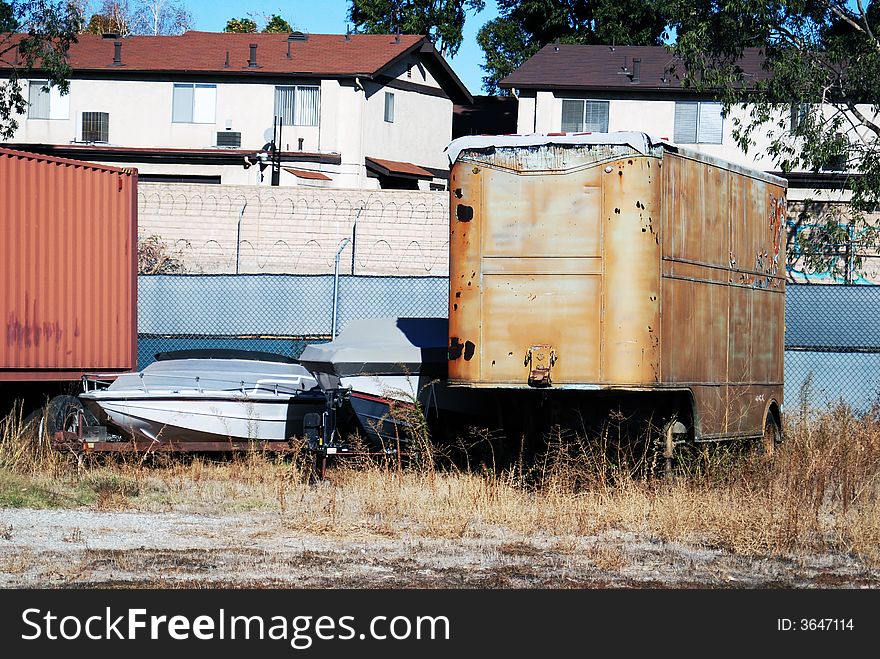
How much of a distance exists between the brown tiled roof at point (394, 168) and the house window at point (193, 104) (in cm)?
523

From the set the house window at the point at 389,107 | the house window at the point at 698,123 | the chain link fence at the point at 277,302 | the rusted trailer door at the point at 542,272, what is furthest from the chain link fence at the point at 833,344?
the house window at the point at 389,107

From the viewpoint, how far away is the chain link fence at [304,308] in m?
19.7

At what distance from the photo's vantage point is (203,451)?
47.3ft

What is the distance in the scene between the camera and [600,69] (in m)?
41.7

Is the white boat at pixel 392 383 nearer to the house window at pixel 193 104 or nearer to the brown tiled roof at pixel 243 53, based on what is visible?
the brown tiled roof at pixel 243 53

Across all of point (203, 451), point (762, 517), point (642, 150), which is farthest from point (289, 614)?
point (203, 451)

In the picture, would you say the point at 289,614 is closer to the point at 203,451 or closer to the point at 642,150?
the point at 642,150

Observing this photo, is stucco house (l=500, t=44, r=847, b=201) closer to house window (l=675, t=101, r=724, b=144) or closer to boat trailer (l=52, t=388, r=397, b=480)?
house window (l=675, t=101, r=724, b=144)

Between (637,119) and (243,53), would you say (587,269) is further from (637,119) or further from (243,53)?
(243,53)

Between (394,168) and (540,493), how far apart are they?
29121 millimetres

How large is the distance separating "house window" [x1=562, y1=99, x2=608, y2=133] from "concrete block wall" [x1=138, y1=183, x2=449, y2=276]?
38.2ft

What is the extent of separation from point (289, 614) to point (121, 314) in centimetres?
1050

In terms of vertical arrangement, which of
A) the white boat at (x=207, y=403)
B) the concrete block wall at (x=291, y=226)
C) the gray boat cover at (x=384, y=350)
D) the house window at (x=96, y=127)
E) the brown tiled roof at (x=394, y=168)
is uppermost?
the house window at (x=96, y=127)

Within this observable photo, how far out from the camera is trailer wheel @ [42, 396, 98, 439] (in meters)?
15.2
